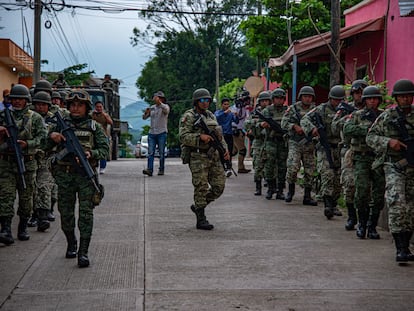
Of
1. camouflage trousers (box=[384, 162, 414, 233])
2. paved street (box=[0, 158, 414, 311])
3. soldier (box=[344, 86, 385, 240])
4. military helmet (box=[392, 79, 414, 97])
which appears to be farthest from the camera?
soldier (box=[344, 86, 385, 240])

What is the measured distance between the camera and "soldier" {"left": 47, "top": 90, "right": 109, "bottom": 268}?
7754 millimetres

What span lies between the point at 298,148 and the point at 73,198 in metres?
5.19

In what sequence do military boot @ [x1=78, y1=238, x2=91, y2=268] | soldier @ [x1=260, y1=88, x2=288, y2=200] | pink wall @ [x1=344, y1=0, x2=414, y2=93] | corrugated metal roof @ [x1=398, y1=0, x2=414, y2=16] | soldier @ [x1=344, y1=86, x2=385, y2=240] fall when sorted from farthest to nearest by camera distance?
pink wall @ [x1=344, y1=0, x2=414, y2=93] → soldier @ [x1=260, y1=88, x2=288, y2=200] → corrugated metal roof @ [x1=398, y1=0, x2=414, y2=16] → soldier @ [x1=344, y1=86, x2=385, y2=240] → military boot @ [x1=78, y1=238, x2=91, y2=268]

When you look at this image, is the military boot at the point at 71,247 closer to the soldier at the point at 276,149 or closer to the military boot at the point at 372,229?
the military boot at the point at 372,229

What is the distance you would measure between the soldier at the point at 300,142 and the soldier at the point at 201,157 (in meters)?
2.36

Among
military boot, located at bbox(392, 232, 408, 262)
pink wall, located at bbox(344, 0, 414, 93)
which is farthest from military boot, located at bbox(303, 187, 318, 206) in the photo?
military boot, located at bbox(392, 232, 408, 262)

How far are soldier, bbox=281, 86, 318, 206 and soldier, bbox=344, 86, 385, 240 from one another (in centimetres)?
275

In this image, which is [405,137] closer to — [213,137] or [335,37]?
[213,137]

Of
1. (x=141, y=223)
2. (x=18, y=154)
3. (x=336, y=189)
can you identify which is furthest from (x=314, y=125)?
(x=18, y=154)

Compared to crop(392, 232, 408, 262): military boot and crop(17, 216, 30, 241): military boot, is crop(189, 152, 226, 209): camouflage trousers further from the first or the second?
crop(392, 232, 408, 262): military boot

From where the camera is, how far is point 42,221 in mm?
9891

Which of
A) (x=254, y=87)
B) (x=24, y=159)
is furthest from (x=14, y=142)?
(x=254, y=87)

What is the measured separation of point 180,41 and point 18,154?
4610 centimetres

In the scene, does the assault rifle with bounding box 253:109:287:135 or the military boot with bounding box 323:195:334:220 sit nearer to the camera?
the military boot with bounding box 323:195:334:220
